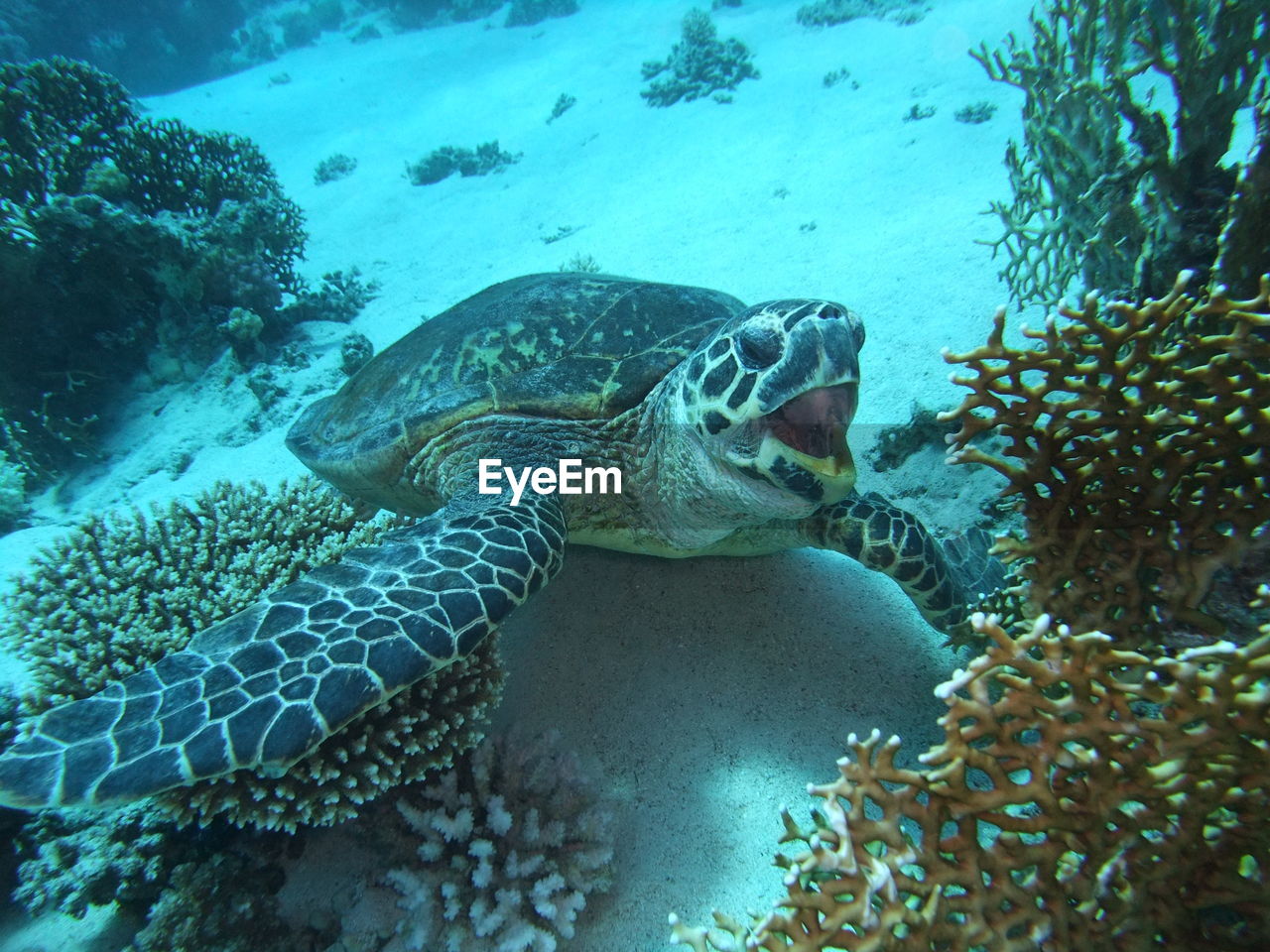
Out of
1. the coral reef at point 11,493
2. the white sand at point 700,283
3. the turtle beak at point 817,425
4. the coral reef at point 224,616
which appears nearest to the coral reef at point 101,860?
the coral reef at point 224,616

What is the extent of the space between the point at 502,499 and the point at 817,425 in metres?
1.40

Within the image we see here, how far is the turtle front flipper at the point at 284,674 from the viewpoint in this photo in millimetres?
1432

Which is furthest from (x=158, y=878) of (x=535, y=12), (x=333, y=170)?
(x=535, y=12)

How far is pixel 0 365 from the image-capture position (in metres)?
5.88

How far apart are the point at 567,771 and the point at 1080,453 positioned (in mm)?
2001

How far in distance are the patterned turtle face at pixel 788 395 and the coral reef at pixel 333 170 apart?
13.2 meters

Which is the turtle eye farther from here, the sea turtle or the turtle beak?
the turtle beak

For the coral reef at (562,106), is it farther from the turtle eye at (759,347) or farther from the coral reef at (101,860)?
the coral reef at (101,860)

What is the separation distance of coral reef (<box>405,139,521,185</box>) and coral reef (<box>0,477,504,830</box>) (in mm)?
9150

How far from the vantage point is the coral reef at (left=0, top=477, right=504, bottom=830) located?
192 centimetres

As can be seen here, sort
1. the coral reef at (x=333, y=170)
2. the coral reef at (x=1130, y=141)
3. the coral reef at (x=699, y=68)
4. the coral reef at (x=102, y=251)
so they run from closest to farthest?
the coral reef at (x=1130, y=141) < the coral reef at (x=102, y=251) < the coral reef at (x=699, y=68) < the coral reef at (x=333, y=170)

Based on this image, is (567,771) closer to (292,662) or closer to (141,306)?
(292,662)

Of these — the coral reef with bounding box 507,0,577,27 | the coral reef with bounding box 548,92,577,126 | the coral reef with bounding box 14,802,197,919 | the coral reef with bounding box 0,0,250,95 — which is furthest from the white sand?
the coral reef with bounding box 0,0,250,95

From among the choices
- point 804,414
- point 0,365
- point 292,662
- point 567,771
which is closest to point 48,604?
point 292,662
